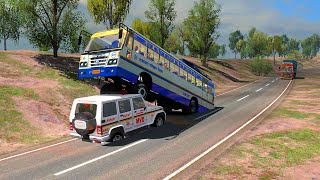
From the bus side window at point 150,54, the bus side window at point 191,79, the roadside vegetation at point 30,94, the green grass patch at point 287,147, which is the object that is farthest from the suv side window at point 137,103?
the bus side window at point 191,79

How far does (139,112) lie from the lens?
13547 mm

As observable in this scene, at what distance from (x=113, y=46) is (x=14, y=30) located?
35.7 meters

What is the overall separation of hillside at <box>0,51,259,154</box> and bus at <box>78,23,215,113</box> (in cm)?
421

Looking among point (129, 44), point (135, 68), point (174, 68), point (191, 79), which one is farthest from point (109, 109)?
point (191, 79)

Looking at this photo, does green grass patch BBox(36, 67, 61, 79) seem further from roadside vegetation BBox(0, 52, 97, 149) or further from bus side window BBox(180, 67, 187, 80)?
bus side window BBox(180, 67, 187, 80)

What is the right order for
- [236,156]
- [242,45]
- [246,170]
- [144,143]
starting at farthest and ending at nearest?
1. [242,45]
2. [144,143]
3. [236,156]
4. [246,170]

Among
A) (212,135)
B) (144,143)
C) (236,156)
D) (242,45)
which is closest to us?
(236,156)

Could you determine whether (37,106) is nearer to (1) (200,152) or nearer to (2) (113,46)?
(2) (113,46)

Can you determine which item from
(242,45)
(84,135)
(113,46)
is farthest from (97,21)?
(242,45)

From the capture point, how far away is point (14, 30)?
42.5 m

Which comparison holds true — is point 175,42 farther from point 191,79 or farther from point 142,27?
point 191,79

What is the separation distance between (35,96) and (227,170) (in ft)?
50.4

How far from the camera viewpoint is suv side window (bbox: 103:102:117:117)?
1156 centimetres

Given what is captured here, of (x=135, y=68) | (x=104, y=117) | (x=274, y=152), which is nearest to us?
(x=274, y=152)
